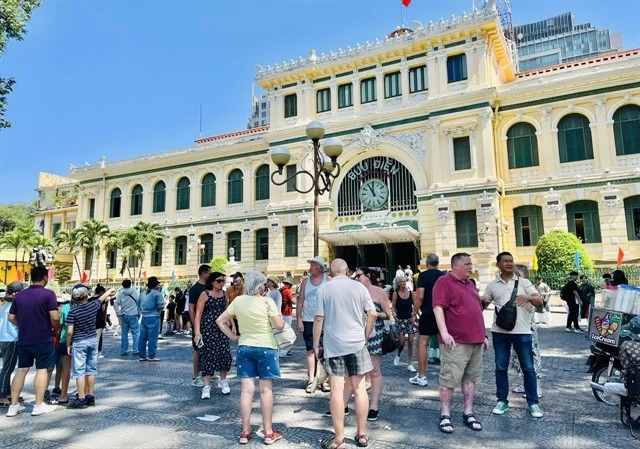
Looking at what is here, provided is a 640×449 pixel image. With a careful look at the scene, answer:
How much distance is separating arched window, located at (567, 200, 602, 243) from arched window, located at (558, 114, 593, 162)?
2.28 m

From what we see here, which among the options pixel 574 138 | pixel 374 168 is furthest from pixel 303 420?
pixel 574 138

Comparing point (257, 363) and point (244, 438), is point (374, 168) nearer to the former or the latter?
point (257, 363)

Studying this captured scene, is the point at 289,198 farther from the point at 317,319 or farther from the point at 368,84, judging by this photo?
the point at 317,319

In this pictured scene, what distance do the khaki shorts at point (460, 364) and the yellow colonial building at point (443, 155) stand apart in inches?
653

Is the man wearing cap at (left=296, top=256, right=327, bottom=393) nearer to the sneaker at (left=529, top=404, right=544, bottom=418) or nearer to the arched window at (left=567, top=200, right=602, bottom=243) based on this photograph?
the sneaker at (left=529, top=404, right=544, bottom=418)

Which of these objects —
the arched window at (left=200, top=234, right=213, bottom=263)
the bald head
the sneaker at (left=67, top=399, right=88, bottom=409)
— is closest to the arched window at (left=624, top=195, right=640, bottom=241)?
the bald head

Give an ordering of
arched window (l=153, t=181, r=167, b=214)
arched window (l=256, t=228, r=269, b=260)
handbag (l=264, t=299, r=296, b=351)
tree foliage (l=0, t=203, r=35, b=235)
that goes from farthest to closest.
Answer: tree foliage (l=0, t=203, r=35, b=235) < arched window (l=153, t=181, r=167, b=214) < arched window (l=256, t=228, r=269, b=260) < handbag (l=264, t=299, r=296, b=351)

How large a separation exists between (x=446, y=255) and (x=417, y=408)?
57.0ft

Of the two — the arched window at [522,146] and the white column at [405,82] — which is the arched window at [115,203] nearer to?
the white column at [405,82]

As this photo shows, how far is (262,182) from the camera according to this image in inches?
1172

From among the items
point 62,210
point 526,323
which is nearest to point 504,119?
point 526,323

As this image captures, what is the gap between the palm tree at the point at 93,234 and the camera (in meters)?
32.7

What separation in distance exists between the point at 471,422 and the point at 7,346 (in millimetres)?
6049

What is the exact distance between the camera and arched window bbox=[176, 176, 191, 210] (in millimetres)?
32469
